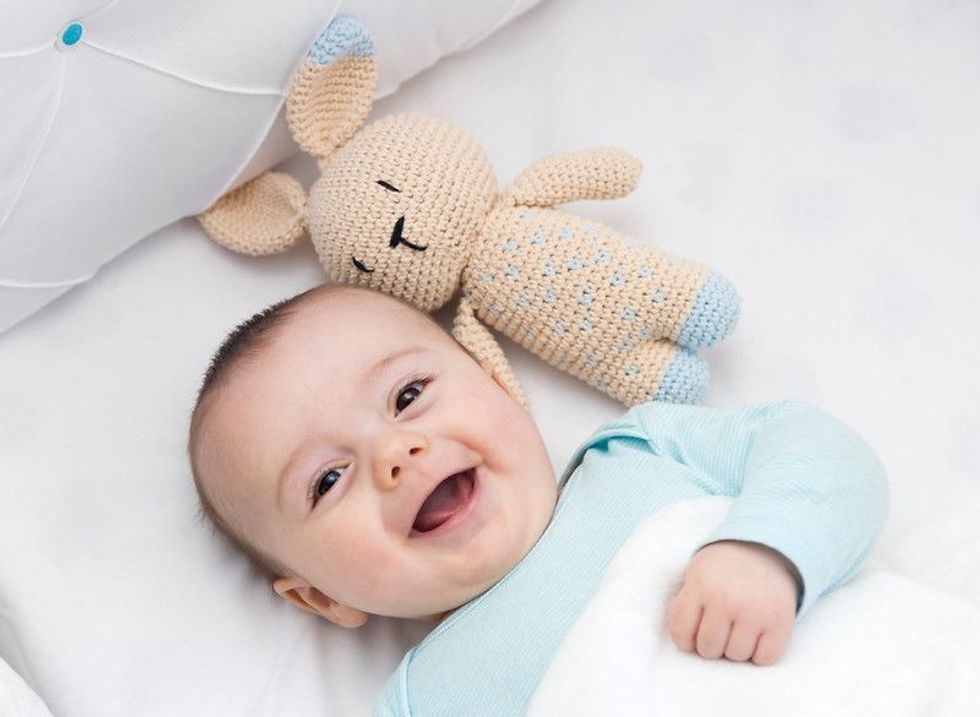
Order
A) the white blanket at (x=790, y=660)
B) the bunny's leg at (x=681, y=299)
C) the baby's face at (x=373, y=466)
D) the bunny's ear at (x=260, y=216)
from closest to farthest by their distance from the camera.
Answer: the white blanket at (x=790, y=660) < the baby's face at (x=373, y=466) < the bunny's leg at (x=681, y=299) < the bunny's ear at (x=260, y=216)

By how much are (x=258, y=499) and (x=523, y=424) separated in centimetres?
25

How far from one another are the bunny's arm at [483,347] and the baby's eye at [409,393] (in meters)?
0.12

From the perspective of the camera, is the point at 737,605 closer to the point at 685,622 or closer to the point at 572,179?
the point at 685,622

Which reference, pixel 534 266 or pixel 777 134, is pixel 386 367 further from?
pixel 777 134

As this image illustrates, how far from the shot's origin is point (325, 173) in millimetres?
1276

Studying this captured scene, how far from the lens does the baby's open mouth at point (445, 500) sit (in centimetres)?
111

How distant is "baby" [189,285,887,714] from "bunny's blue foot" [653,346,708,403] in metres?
0.06

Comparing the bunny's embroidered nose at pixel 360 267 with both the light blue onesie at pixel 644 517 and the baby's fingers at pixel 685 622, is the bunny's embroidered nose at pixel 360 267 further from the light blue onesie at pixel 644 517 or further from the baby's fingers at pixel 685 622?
the baby's fingers at pixel 685 622

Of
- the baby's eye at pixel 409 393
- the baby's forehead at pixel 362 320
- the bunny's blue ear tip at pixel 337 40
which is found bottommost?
the baby's eye at pixel 409 393

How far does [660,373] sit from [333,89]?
45 centimetres

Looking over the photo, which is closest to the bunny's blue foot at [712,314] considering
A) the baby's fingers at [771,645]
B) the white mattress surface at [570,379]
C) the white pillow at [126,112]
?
the white mattress surface at [570,379]

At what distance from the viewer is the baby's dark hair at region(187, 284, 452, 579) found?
1.15 metres

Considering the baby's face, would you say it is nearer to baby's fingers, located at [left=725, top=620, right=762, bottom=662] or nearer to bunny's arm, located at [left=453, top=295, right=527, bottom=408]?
bunny's arm, located at [left=453, top=295, right=527, bottom=408]

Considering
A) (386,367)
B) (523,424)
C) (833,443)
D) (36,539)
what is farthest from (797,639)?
(36,539)
